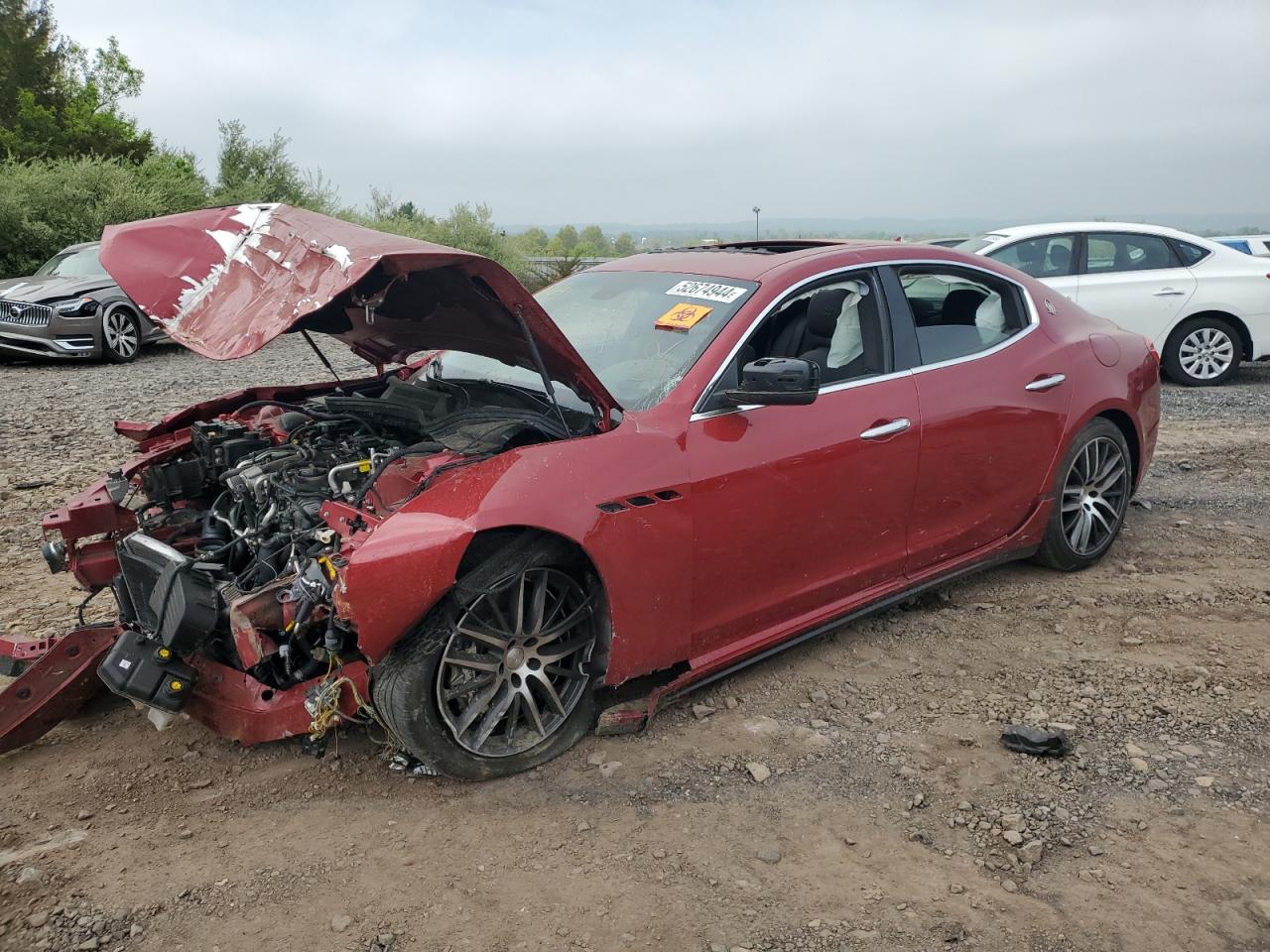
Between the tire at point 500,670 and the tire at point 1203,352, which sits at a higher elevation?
the tire at point 1203,352

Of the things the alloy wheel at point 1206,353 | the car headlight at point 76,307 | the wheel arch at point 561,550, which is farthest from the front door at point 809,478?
the car headlight at point 76,307

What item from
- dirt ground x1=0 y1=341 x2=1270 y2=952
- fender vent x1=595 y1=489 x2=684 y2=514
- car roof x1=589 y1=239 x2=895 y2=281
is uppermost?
car roof x1=589 y1=239 x2=895 y2=281

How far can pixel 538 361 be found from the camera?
331 centimetres

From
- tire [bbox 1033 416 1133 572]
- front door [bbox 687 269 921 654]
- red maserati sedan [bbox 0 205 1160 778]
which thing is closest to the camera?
red maserati sedan [bbox 0 205 1160 778]

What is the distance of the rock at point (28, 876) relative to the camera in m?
2.78

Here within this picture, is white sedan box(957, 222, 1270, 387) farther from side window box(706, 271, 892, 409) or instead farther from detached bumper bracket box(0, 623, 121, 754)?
detached bumper bracket box(0, 623, 121, 754)

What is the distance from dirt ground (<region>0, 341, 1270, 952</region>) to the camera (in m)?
2.62

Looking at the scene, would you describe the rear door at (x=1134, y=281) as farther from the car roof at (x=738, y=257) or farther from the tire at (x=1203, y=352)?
the car roof at (x=738, y=257)

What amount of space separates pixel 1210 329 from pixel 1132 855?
8.58m

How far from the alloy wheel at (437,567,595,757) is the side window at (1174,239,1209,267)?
8.81 m

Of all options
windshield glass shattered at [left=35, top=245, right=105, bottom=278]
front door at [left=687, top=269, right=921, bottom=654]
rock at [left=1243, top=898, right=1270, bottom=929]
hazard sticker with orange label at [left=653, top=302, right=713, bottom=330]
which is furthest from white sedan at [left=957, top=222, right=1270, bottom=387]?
windshield glass shattered at [left=35, top=245, right=105, bottom=278]

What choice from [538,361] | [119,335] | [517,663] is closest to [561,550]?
[517,663]

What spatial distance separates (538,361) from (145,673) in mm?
1566

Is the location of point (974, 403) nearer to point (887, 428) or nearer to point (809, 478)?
point (887, 428)
